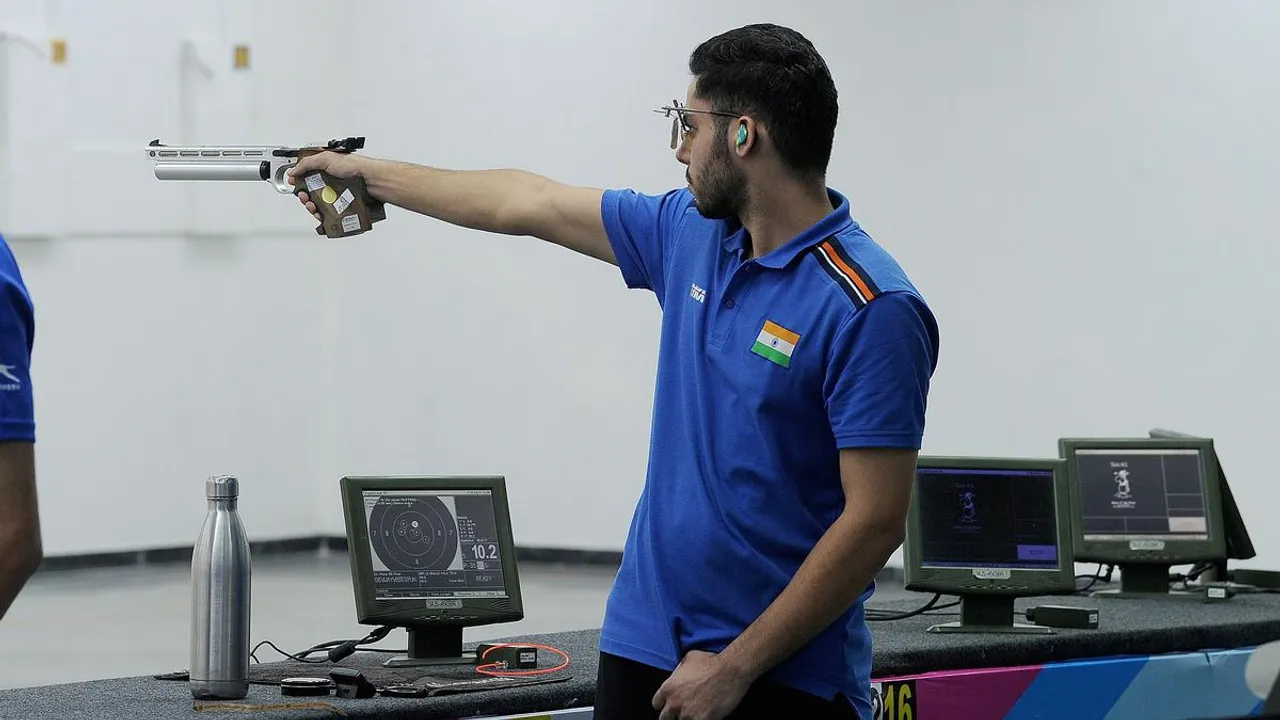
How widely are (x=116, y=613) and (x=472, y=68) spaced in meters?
2.80

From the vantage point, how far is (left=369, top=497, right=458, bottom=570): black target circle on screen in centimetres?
273

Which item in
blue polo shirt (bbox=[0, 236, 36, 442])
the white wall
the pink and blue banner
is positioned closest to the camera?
blue polo shirt (bbox=[0, 236, 36, 442])

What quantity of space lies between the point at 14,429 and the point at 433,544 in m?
1.25

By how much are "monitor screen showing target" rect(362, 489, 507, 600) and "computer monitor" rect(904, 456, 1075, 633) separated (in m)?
0.86

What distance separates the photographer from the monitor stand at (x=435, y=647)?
2711 millimetres

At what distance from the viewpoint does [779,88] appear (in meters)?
1.90

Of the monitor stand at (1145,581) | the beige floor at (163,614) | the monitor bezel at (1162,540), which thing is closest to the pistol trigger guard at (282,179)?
the monitor bezel at (1162,540)

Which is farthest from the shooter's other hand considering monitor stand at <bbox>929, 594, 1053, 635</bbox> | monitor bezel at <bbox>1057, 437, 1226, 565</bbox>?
monitor bezel at <bbox>1057, 437, 1226, 565</bbox>

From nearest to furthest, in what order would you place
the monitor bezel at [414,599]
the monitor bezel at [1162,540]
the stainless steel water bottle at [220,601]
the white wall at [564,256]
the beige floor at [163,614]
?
the stainless steel water bottle at [220,601], the monitor bezel at [414,599], the monitor bezel at [1162,540], the beige floor at [163,614], the white wall at [564,256]

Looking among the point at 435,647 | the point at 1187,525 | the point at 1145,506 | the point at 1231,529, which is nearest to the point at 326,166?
the point at 435,647

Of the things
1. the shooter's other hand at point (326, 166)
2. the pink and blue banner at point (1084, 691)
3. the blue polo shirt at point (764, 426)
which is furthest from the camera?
the pink and blue banner at point (1084, 691)

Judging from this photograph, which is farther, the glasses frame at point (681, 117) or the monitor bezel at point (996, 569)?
the monitor bezel at point (996, 569)

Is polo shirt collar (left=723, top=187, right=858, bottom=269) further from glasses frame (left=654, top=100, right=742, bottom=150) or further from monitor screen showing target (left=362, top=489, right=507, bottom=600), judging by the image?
monitor screen showing target (left=362, top=489, right=507, bottom=600)

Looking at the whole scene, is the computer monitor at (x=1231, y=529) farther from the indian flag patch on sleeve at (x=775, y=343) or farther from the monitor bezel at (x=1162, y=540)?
the indian flag patch on sleeve at (x=775, y=343)
